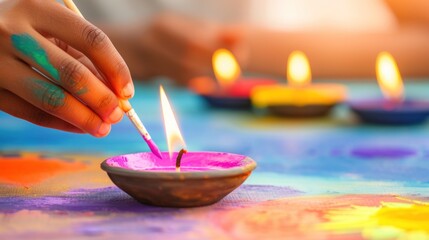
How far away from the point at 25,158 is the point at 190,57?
1.29 m

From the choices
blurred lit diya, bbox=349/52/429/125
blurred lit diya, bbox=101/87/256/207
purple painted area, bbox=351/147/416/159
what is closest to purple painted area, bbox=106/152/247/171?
blurred lit diya, bbox=101/87/256/207

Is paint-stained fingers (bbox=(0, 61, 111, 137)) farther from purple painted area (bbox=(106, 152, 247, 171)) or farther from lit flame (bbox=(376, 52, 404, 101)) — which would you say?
lit flame (bbox=(376, 52, 404, 101))

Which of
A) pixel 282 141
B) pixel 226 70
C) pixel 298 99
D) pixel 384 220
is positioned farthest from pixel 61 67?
pixel 226 70

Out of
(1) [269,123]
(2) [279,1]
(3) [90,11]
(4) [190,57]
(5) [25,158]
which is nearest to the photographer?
(5) [25,158]

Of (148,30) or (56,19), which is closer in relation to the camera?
(56,19)

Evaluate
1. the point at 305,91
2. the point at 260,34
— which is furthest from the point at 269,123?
the point at 260,34

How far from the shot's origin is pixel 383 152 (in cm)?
119

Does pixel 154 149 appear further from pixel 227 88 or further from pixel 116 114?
pixel 227 88

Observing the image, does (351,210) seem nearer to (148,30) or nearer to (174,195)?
(174,195)

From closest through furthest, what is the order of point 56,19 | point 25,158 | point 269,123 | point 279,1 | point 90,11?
point 56,19
point 25,158
point 269,123
point 90,11
point 279,1

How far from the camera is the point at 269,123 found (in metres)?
1.57

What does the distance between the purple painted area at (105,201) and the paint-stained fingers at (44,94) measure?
0.08 meters

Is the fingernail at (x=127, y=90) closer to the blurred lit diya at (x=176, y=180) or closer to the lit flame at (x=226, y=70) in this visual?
the blurred lit diya at (x=176, y=180)

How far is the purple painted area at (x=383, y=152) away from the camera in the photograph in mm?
1149
